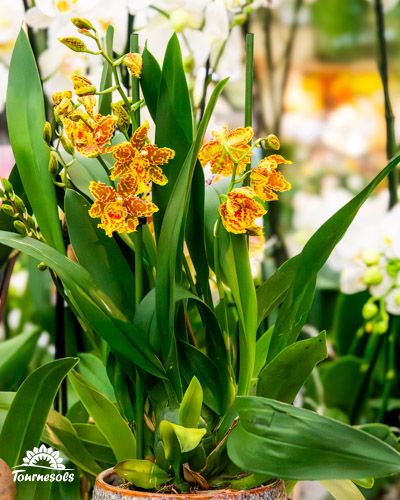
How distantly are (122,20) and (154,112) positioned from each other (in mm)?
300

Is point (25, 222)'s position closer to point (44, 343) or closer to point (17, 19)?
Answer: point (17, 19)

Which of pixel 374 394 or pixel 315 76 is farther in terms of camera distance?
pixel 315 76

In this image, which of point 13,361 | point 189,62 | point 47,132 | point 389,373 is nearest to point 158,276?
point 47,132

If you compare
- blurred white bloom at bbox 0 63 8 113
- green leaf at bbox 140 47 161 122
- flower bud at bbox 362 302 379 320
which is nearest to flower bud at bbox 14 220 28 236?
green leaf at bbox 140 47 161 122

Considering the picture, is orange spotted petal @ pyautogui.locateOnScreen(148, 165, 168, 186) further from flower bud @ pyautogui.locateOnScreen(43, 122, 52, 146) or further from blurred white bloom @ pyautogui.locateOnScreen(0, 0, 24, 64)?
blurred white bloom @ pyautogui.locateOnScreen(0, 0, 24, 64)

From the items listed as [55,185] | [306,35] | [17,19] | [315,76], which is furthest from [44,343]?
[306,35]

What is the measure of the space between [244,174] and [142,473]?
7.5 inches

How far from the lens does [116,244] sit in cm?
52

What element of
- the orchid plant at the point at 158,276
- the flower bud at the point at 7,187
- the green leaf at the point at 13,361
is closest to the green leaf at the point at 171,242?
the orchid plant at the point at 158,276

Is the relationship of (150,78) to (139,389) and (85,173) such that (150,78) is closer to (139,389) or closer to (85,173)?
(85,173)

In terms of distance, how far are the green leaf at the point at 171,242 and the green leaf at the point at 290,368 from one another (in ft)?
0.20

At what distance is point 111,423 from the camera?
0.51 m

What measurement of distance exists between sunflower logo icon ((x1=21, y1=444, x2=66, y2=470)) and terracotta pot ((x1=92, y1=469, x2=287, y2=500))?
5cm

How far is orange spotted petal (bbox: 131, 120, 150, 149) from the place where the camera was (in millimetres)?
482
